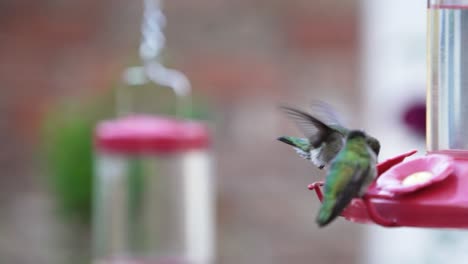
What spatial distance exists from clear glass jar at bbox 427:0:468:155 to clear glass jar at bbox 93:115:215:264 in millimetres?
1597

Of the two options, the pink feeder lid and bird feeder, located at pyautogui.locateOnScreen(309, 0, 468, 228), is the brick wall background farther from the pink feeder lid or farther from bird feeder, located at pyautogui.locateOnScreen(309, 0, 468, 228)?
bird feeder, located at pyautogui.locateOnScreen(309, 0, 468, 228)

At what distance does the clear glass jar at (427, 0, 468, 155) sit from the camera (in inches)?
70.2

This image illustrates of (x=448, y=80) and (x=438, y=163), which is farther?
(x=448, y=80)

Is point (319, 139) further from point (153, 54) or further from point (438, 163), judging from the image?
point (153, 54)

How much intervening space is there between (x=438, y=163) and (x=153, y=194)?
2.13 meters

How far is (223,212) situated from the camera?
4.73 meters

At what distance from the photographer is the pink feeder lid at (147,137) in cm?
334

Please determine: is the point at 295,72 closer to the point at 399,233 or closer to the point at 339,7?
the point at 339,7

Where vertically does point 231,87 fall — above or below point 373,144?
above

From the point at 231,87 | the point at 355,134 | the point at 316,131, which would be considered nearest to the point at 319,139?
the point at 316,131

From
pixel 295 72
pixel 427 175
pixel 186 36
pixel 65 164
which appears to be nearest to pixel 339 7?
pixel 295 72

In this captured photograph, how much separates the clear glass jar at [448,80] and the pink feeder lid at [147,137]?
158cm

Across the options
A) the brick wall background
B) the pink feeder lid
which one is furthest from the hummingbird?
the brick wall background

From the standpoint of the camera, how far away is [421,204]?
4.85 ft
